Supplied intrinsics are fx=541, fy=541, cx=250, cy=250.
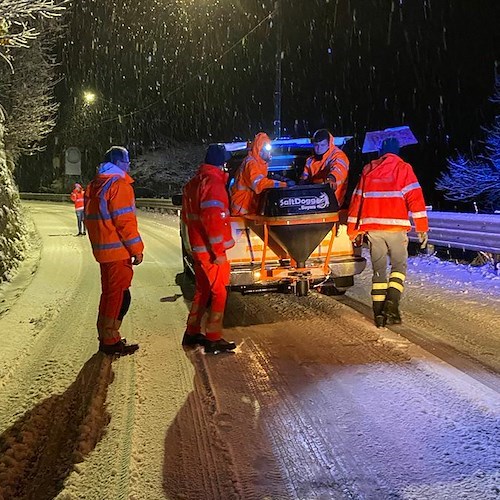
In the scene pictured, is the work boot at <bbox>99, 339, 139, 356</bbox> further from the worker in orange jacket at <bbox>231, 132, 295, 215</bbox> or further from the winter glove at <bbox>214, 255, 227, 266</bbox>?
the worker in orange jacket at <bbox>231, 132, 295, 215</bbox>

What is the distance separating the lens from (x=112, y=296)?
17.2ft

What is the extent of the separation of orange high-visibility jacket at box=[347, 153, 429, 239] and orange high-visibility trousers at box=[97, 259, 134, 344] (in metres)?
2.55

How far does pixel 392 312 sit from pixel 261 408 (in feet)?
8.20

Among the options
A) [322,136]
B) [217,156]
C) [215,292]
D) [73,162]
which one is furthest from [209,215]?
[73,162]

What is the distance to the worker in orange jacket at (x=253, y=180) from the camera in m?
6.08

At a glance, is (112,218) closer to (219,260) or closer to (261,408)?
(219,260)

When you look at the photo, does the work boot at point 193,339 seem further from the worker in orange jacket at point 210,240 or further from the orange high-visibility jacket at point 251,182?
the orange high-visibility jacket at point 251,182

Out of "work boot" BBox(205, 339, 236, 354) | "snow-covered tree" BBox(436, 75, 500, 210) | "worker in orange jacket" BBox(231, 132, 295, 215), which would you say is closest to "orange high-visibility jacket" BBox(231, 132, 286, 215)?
"worker in orange jacket" BBox(231, 132, 295, 215)

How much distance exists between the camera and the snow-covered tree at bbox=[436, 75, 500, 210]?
3428cm

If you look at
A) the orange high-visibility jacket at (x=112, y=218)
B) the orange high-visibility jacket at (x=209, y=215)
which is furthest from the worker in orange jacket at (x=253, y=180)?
the orange high-visibility jacket at (x=112, y=218)

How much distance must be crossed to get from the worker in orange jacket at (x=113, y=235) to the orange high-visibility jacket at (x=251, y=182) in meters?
1.45

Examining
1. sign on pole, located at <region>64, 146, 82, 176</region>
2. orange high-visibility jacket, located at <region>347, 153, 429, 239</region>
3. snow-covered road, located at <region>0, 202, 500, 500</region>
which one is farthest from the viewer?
sign on pole, located at <region>64, 146, 82, 176</region>

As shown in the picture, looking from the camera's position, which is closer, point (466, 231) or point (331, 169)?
point (331, 169)

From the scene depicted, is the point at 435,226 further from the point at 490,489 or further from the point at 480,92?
the point at 480,92
